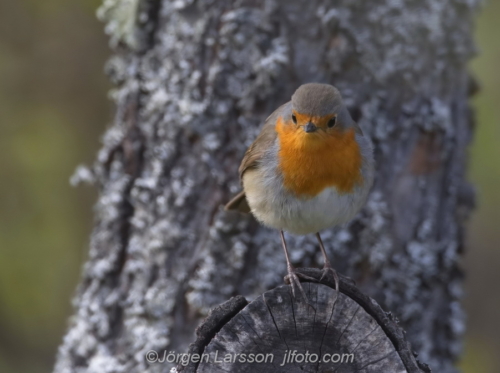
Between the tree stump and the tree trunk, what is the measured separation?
4.94ft

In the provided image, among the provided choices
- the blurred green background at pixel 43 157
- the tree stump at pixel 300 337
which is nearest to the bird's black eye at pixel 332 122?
the tree stump at pixel 300 337

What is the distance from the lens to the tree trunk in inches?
153

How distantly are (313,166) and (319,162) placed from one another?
34 mm

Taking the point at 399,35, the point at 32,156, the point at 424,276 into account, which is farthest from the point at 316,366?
the point at 32,156

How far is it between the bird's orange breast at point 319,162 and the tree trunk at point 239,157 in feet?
2.52

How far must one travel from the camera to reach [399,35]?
3949mm

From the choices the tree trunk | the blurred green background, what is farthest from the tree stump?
the blurred green background

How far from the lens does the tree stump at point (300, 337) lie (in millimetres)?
2320

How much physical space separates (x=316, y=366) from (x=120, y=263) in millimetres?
2073

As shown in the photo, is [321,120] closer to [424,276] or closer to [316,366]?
[316,366]
